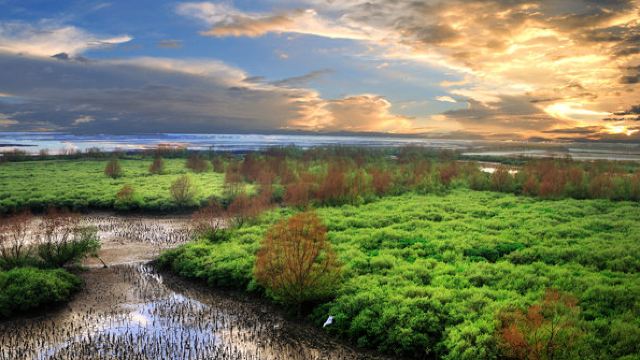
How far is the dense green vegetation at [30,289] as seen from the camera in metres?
21.1

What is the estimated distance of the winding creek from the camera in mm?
17469

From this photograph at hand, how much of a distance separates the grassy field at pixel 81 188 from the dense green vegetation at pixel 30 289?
26.7 meters

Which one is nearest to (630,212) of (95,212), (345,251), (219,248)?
(345,251)

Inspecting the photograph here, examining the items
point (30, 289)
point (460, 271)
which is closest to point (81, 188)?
point (30, 289)

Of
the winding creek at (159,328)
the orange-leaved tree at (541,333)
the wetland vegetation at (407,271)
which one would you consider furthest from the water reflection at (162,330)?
the orange-leaved tree at (541,333)

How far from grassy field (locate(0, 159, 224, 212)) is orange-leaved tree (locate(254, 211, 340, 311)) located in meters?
31.7

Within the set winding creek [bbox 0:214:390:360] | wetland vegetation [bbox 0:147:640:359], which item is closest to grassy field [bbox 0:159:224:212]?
wetland vegetation [bbox 0:147:640:359]

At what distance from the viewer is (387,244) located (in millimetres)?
28422

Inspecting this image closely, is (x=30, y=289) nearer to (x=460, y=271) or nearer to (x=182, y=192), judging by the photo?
(x=460, y=271)

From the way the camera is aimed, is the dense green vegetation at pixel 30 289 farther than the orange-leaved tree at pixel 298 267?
Yes

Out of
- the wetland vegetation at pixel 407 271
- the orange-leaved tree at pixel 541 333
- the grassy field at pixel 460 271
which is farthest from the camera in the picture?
the grassy field at pixel 460 271

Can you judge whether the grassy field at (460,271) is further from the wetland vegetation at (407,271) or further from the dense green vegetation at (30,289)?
the dense green vegetation at (30,289)

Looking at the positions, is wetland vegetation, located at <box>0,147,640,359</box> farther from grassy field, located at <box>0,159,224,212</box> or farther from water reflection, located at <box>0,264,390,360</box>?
grassy field, located at <box>0,159,224,212</box>

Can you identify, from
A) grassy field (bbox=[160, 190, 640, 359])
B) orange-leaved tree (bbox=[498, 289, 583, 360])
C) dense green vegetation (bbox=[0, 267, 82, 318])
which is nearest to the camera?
orange-leaved tree (bbox=[498, 289, 583, 360])
